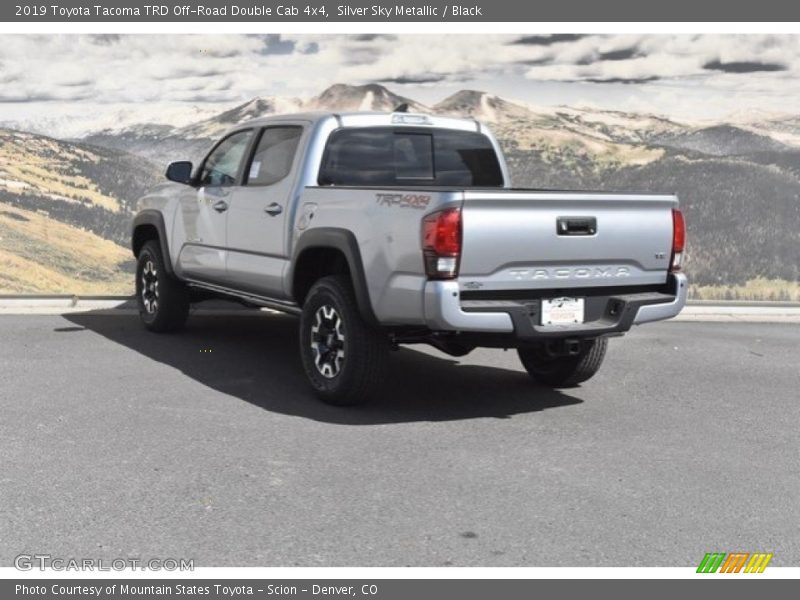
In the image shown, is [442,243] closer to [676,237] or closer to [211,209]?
[676,237]

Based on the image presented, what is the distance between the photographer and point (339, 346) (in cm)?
700

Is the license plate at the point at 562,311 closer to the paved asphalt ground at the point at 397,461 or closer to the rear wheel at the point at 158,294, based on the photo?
the paved asphalt ground at the point at 397,461

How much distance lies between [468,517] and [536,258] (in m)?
2.05

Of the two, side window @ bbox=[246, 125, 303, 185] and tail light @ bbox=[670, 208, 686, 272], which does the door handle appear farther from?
tail light @ bbox=[670, 208, 686, 272]

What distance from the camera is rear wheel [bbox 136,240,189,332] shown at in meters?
9.66

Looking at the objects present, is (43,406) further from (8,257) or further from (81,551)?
(8,257)

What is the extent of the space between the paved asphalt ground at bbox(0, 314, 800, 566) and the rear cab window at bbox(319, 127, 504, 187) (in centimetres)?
154

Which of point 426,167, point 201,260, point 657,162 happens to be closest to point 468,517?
point 426,167

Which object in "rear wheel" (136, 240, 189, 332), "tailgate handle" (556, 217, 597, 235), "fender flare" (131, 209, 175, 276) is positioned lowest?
"rear wheel" (136, 240, 189, 332)

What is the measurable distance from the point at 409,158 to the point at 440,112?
6381 millimetres

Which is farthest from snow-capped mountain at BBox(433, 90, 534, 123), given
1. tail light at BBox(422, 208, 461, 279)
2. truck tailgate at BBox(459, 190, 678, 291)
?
tail light at BBox(422, 208, 461, 279)

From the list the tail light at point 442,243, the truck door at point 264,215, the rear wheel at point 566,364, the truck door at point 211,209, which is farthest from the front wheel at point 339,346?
the truck door at point 211,209

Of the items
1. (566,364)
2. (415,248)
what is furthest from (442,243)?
(566,364)

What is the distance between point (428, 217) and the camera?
6078 mm
